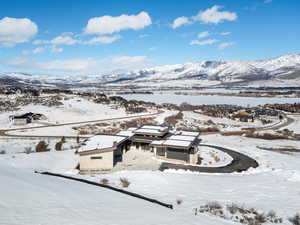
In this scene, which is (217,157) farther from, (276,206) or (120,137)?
(276,206)

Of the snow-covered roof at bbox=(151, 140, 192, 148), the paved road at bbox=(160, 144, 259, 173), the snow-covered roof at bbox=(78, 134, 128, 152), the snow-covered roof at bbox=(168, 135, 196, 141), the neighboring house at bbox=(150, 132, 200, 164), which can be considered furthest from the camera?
the snow-covered roof at bbox=(168, 135, 196, 141)

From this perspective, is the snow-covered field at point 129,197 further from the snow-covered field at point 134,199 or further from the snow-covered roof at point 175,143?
the snow-covered roof at point 175,143

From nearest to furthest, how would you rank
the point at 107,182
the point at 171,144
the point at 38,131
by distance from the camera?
the point at 107,182 < the point at 171,144 < the point at 38,131

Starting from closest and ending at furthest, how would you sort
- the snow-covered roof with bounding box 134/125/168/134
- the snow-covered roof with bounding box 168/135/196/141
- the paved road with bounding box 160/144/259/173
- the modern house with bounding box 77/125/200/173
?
1. the paved road with bounding box 160/144/259/173
2. the modern house with bounding box 77/125/200/173
3. the snow-covered roof with bounding box 168/135/196/141
4. the snow-covered roof with bounding box 134/125/168/134

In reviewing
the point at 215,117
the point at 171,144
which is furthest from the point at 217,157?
the point at 215,117

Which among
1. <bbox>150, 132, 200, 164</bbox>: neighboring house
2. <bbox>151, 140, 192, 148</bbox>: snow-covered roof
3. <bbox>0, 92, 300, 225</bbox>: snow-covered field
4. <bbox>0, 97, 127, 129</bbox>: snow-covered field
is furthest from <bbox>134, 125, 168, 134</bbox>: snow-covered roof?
<bbox>0, 97, 127, 129</bbox>: snow-covered field

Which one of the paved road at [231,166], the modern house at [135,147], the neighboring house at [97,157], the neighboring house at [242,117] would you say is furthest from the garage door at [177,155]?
the neighboring house at [242,117]

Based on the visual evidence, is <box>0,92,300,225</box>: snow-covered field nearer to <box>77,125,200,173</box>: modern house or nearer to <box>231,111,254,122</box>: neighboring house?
<box>77,125,200,173</box>: modern house

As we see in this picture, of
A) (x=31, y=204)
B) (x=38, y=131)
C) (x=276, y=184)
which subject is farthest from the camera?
(x=38, y=131)
